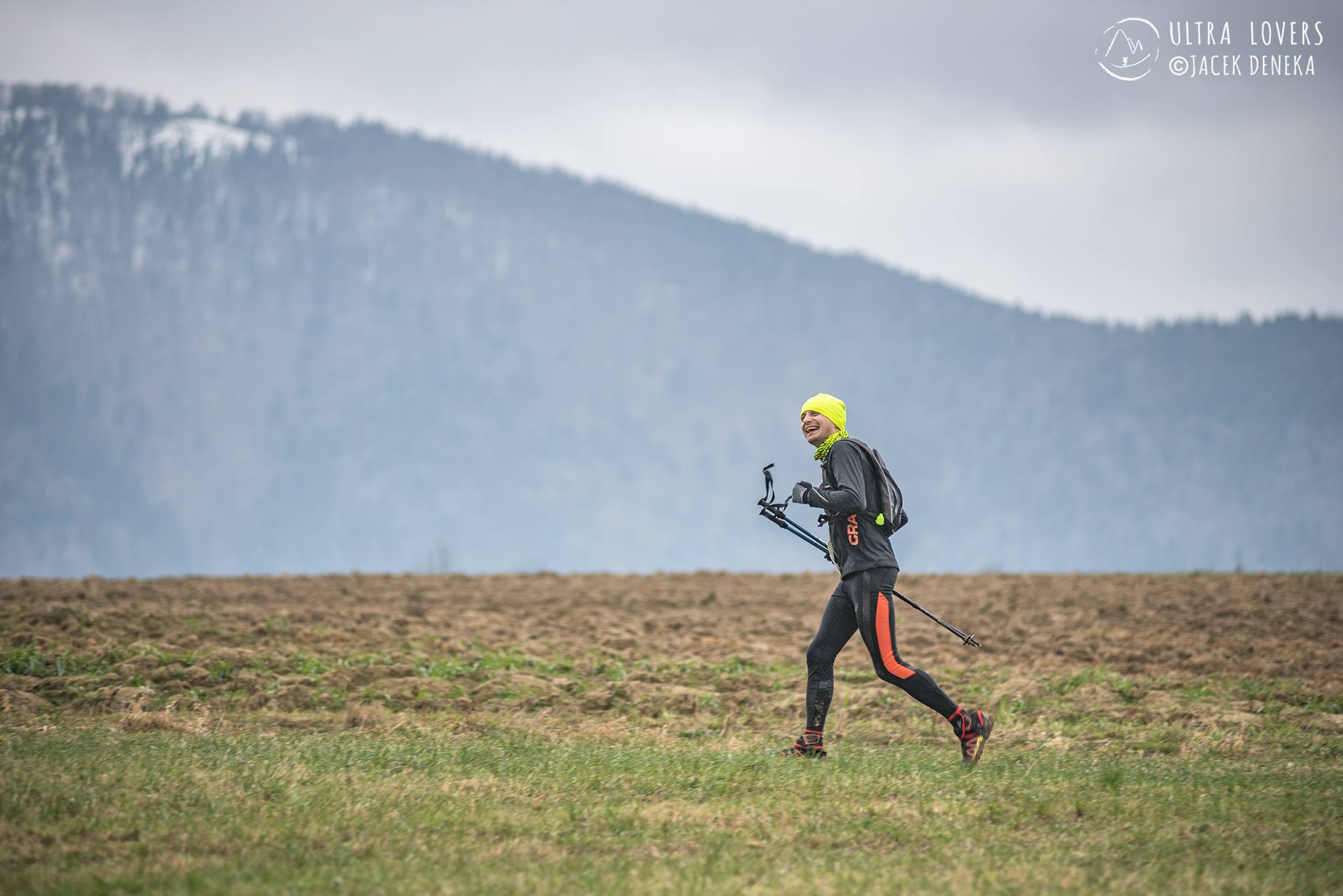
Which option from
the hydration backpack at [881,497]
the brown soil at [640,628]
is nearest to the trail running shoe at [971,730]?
the hydration backpack at [881,497]

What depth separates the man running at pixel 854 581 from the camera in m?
8.46

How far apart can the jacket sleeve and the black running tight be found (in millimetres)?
528

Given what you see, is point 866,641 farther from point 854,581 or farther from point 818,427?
point 818,427

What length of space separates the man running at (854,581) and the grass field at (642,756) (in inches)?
18.4

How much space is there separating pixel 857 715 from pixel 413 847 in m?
6.07

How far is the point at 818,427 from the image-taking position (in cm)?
874

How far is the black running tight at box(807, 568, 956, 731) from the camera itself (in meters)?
8.55

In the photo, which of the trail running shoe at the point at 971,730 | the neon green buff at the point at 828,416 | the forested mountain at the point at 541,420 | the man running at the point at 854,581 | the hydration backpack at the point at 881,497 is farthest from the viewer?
the forested mountain at the point at 541,420

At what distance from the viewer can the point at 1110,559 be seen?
162750 millimetres

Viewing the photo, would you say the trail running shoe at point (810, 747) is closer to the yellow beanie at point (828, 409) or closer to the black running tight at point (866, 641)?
the black running tight at point (866, 641)

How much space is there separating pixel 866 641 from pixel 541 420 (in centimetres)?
16760

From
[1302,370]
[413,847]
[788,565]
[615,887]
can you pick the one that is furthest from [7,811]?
[1302,370]

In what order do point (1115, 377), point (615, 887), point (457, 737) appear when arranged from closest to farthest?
point (615, 887)
point (457, 737)
point (1115, 377)

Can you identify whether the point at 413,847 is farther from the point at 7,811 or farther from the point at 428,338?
the point at 428,338
